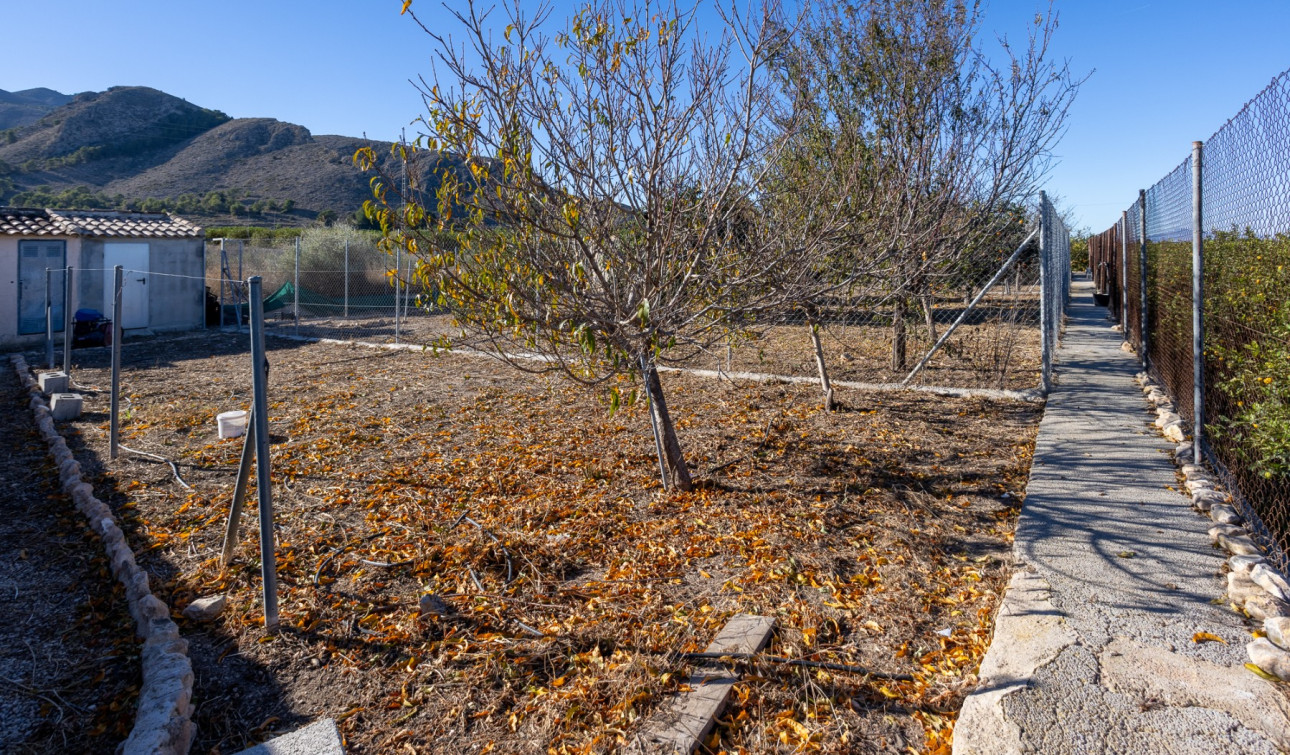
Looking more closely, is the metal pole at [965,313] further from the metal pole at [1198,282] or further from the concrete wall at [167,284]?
the concrete wall at [167,284]

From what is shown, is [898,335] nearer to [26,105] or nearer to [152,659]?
[152,659]

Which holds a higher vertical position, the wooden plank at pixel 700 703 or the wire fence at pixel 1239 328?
the wire fence at pixel 1239 328

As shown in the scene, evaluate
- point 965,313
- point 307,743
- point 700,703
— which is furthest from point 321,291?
point 700,703

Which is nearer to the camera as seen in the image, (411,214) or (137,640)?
(137,640)

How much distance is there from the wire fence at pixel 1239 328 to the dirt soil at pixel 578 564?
1191 mm

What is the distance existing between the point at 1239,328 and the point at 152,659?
5593 mm

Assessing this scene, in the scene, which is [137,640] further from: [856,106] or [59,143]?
[59,143]

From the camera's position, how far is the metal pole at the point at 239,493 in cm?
374

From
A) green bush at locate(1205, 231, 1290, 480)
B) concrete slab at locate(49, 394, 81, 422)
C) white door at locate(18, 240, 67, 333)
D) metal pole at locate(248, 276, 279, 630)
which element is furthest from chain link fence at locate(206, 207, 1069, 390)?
white door at locate(18, 240, 67, 333)

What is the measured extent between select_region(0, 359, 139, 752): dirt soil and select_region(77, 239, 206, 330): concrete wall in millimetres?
12345

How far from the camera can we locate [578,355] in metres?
4.34

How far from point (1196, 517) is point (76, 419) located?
9.69m

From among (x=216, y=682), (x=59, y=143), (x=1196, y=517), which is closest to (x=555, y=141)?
(x=216, y=682)

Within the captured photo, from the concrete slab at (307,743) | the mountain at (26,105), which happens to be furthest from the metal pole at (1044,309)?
the mountain at (26,105)
